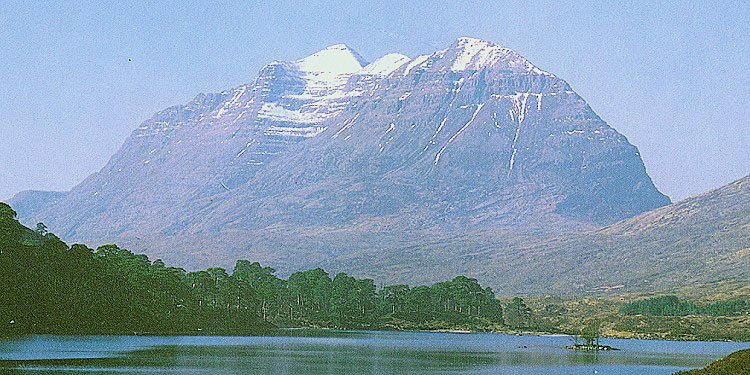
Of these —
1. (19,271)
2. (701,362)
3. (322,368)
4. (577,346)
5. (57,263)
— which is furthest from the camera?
(577,346)

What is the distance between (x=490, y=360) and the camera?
14562 cm

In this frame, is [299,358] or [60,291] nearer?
[299,358]

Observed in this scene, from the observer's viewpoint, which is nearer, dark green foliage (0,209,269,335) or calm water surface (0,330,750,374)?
calm water surface (0,330,750,374)

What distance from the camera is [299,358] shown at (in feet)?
447

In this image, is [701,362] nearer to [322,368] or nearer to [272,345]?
[322,368]

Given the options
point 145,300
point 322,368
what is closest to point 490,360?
point 322,368

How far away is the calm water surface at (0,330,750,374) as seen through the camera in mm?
111875

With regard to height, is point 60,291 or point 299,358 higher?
point 60,291

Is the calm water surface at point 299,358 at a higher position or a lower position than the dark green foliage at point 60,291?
lower

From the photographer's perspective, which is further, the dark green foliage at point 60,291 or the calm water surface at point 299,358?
the dark green foliage at point 60,291

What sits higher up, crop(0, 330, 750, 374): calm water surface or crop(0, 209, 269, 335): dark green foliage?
crop(0, 209, 269, 335): dark green foliage

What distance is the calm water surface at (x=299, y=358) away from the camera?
367 feet

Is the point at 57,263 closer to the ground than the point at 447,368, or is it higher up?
higher up

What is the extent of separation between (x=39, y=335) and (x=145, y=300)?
4201 centimetres
